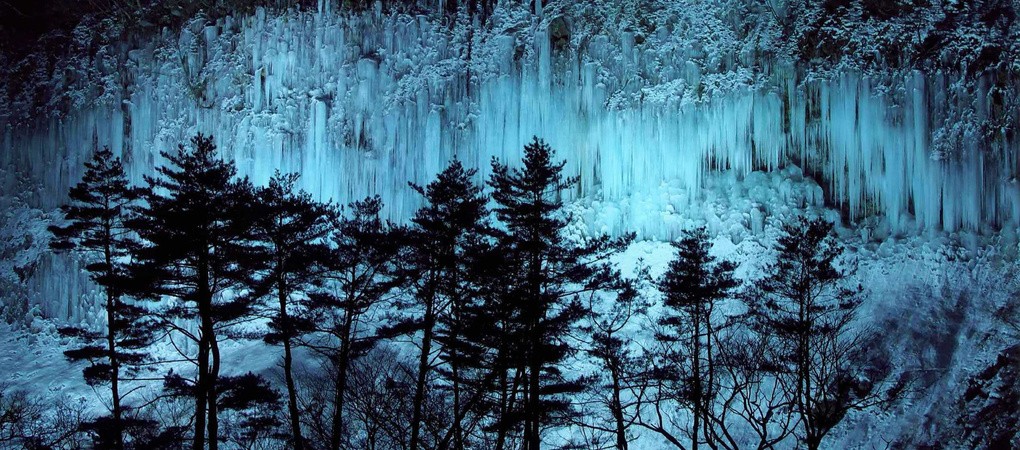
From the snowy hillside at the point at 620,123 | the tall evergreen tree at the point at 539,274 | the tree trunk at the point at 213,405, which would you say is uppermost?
the snowy hillside at the point at 620,123

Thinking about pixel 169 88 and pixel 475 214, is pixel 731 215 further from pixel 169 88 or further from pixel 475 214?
pixel 169 88

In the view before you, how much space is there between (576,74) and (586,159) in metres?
3.44

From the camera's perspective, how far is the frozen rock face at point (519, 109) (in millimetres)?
20719

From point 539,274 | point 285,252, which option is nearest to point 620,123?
point 539,274

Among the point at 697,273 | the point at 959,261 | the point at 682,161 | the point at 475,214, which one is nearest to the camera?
the point at 475,214

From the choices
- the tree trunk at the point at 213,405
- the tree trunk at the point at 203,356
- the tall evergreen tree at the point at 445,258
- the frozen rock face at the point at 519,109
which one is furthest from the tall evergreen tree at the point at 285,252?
the frozen rock face at the point at 519,109

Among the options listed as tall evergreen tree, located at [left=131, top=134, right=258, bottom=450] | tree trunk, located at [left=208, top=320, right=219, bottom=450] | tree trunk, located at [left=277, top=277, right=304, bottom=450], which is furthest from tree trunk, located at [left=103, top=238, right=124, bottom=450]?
tree trunk, located at [left=277, top=277, right=304, bottom=450]

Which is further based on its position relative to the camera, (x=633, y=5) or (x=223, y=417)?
(x=633, y=5)

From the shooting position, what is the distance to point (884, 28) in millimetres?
20281

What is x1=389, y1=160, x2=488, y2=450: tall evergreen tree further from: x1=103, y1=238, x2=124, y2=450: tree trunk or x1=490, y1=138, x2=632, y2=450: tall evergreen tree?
x1=103, y1=238, x2=124, y2=450: tree trunk

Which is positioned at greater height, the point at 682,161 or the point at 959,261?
the point at 682,161

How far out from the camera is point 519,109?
72.4 ft

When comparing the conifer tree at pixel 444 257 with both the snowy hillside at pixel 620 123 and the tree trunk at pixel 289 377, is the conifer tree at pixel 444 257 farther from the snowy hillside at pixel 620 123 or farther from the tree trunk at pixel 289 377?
the snowy hillside at pixel 620 123

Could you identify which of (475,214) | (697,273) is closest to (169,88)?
(475,214)
